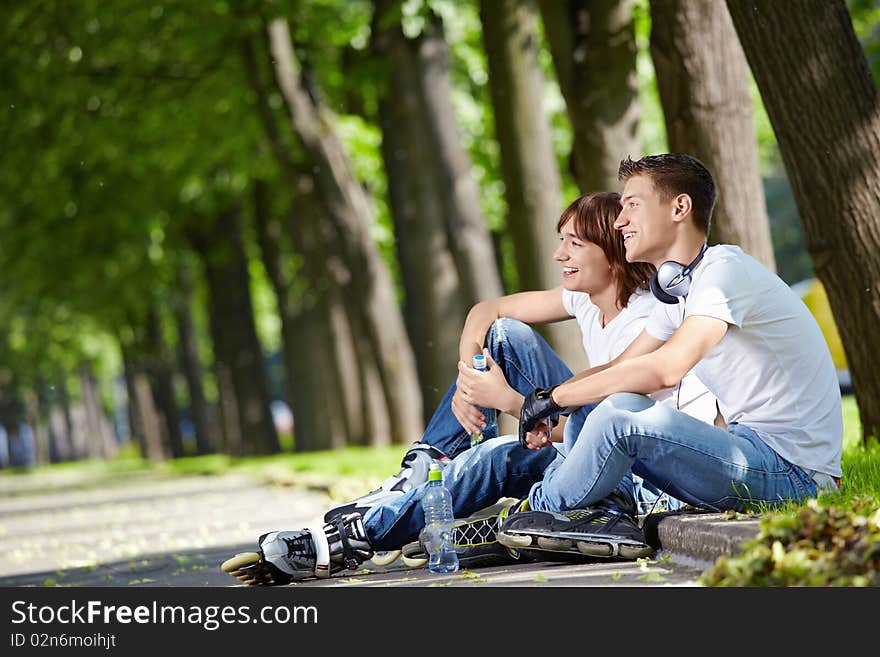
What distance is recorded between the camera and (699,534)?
5.71 metres

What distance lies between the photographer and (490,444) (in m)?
6.58

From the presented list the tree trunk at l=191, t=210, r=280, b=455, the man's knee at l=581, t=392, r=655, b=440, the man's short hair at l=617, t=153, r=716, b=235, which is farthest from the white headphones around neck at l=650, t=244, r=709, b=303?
the tree trunk at l=191, t=210, r=280, b=455

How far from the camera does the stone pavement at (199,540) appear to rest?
5.83 meters

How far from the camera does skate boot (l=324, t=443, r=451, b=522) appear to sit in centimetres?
659

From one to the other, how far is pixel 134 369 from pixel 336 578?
1331 inches

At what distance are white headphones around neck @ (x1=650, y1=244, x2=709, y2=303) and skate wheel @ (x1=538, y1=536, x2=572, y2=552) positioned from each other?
42.9 inches

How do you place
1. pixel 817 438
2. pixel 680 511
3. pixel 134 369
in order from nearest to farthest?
pixel 817 438, pixel 680 511, pixel 134 369

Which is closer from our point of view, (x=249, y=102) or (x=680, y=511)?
(x=680, y=511)

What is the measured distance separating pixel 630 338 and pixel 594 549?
95 centimetres

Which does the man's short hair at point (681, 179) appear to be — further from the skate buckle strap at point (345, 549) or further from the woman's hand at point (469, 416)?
the skate buckle strap at point (345, 549)

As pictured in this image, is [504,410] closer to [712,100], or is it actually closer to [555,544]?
[555,544]
